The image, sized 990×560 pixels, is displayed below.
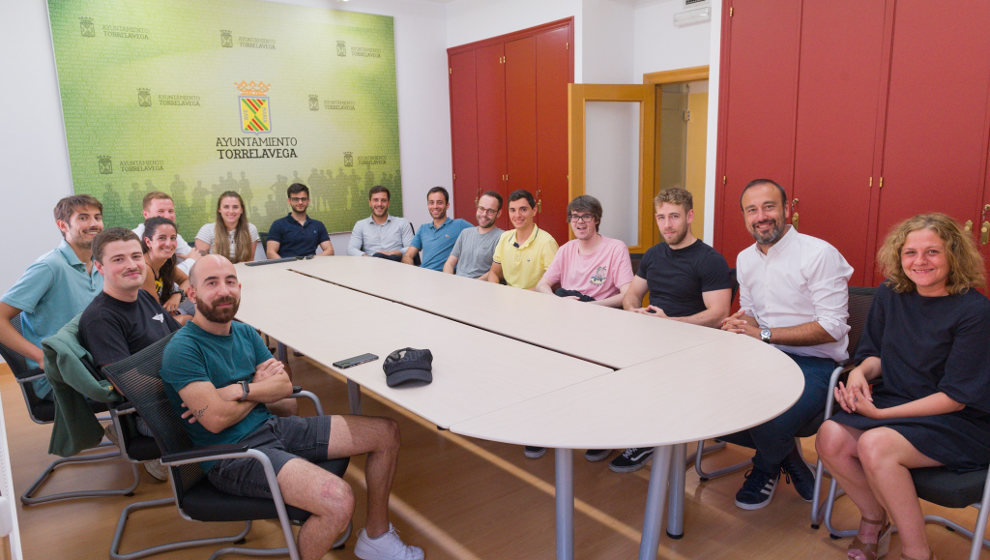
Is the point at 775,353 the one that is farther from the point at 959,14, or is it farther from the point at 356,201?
the point at 356,201

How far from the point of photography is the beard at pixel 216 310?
2.12 meters

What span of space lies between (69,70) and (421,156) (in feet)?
10.4

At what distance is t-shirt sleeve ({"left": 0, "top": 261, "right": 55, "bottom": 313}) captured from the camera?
9.30 ft

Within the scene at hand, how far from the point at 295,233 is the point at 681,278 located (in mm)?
3555

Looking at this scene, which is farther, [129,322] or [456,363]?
[129,322]

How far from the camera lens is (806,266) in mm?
2707

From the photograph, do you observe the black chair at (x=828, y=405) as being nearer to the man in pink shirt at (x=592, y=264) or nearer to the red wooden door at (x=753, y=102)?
the man in pink shirt at (x=592, y=264)

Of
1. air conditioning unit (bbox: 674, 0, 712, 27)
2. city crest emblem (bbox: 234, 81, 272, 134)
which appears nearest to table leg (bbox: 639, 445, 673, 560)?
air conditioning unit (bbox: 674, 0, 712, 27)

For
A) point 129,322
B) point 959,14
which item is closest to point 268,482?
point 129,322

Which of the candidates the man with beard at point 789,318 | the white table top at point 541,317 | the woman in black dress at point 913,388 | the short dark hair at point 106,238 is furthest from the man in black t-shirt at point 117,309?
the woman in black dress at point 913,388

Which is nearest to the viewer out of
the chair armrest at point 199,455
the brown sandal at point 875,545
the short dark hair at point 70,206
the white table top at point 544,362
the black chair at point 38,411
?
the white table top at point 544,362

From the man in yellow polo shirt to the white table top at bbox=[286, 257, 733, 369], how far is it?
452mm

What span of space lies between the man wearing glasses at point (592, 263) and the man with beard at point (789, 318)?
818 millimetres

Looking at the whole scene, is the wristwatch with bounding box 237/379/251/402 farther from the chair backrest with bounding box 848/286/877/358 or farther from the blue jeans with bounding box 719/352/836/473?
the chair backrest with bounding box 848/286/877/358
